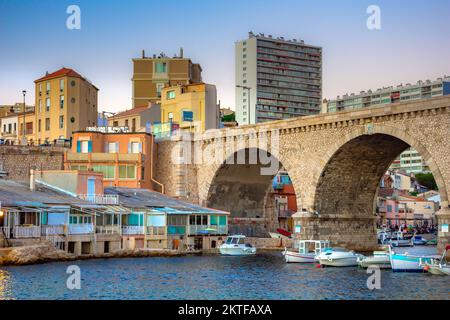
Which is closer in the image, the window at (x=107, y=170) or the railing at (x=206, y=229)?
the railing at (x=206, y=229)

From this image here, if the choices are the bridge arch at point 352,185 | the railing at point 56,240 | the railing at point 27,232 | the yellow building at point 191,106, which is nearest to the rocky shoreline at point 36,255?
the railing at point 56,240

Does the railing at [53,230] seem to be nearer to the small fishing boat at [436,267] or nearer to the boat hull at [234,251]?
the boat hull at [234,251]

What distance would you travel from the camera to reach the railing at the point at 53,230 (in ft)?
173

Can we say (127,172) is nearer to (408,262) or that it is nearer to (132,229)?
(132,229)

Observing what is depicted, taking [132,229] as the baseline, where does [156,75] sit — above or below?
above

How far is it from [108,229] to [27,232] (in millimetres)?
8026

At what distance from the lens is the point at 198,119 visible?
3492 inches

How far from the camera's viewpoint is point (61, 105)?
298ft

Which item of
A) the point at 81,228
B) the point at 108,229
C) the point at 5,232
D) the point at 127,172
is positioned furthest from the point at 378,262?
the point at 127,172

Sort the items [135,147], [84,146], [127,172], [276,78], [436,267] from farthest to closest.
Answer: [276,78]
[135,147]
[84,146]
[127,172]
[436,267]

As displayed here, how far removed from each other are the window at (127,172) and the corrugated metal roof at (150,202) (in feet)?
15.9

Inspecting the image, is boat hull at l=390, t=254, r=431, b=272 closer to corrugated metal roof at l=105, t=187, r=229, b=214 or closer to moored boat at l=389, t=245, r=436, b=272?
moored boat at l=389, t=245, r=436, b=272

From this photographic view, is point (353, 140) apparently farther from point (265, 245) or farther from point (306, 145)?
point (265, 245)
